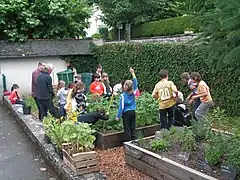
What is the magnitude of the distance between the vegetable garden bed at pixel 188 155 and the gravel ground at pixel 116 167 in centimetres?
12

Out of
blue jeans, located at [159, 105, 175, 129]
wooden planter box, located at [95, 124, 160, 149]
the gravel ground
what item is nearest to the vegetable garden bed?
the gravel ground

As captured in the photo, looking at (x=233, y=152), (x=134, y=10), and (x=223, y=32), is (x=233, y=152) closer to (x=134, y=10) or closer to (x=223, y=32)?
(x=223, y=32)

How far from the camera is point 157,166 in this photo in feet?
17.4

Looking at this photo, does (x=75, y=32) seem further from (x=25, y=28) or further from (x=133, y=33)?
(x=133, y=33)

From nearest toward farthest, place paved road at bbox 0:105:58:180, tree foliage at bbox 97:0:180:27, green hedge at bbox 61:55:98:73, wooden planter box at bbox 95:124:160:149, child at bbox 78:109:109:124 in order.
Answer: paved road at bbox 0:105:58:180 < wooden planter box at bbox 95:124:160:149 < child at bbox 78:109:109:124 < green hedge at bbox 61:55:98:73 < tree foliage at bbox 97:0:180:27

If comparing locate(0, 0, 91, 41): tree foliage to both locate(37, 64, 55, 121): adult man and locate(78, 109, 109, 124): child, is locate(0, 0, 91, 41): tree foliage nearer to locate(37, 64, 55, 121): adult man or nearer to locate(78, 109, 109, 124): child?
locate(37, 64, 55, 121): adult man

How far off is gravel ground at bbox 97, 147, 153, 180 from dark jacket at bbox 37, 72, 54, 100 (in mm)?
2941

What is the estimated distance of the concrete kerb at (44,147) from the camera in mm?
5398

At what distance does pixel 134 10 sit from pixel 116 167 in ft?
72.7

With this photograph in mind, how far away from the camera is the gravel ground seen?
5640 mm

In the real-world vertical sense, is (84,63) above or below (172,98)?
above

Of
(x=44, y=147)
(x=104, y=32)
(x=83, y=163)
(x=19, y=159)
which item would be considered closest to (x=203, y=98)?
(x=83, y=163)

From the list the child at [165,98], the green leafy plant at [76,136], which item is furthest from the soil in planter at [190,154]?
the child at [165,98]

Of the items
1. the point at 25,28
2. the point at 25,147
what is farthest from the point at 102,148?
the point at 25,28
